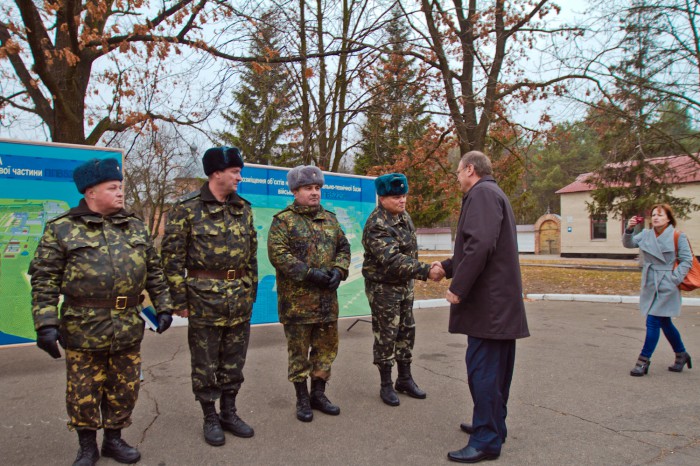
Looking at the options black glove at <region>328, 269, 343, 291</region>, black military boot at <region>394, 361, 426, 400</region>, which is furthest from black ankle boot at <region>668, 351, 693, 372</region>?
black glove at <region>328, 269, 343, 291</region>

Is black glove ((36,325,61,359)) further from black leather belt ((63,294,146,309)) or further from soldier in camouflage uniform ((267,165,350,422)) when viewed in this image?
soldier in camouflage uniform ((267,165,350,422))

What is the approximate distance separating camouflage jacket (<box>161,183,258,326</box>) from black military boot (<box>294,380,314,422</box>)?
81 cm

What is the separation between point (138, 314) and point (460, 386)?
10.1ft

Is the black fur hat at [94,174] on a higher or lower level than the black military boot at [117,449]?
higher

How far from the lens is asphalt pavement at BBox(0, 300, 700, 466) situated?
Result: 10.6 feet

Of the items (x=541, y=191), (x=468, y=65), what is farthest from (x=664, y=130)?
(x=541, y=191)

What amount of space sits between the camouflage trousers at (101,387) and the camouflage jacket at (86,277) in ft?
0.36

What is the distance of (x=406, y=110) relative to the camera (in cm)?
1159

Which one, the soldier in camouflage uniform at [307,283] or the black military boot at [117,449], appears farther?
the soldier in camouflage uniform at [307,283]

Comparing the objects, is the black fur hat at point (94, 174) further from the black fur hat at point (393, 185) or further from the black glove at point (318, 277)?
the black fur hat at point (393, 185)

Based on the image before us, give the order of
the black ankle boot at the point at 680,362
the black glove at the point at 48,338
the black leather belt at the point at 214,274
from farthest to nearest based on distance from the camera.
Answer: the black ankle boot at the point at 680,362 < the black leather belt at the point at 214,274 < the black glove at the point at 48,338

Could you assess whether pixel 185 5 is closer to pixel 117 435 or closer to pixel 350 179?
pixel 350 179

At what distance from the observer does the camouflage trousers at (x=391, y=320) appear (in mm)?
4195

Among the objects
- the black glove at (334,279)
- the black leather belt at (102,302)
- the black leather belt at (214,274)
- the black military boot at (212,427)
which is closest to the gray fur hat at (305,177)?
the black glove at (334,279)
